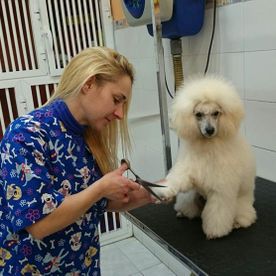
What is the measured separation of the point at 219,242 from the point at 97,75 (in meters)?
0.55

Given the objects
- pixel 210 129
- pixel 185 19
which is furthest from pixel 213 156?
pixel 185 19

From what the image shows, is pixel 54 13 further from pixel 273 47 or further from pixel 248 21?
pixel 273 47

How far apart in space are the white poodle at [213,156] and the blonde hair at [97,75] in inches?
7.1

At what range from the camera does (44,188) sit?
857 millimetres

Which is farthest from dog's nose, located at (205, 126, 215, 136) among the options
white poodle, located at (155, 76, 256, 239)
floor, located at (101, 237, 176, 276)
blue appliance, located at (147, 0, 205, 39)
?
floor, located at (101, 237, 176, 276)

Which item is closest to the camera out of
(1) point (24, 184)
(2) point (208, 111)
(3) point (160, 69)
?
(1) point (24, 184)

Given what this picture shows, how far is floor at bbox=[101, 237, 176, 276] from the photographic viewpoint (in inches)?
85.4

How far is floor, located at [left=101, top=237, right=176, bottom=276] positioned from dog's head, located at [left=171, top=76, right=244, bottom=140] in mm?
1324

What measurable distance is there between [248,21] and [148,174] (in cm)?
118

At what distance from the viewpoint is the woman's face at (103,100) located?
95 cm

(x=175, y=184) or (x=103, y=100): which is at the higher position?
(x=103, y=100)

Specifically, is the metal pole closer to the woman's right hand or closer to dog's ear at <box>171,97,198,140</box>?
dog's ear at <box>171,97,198,140</box>

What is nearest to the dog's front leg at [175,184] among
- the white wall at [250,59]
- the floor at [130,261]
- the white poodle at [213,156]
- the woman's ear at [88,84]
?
the white poodle at [213,156]

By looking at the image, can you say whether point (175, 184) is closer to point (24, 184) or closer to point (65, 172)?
point (65, 172)
